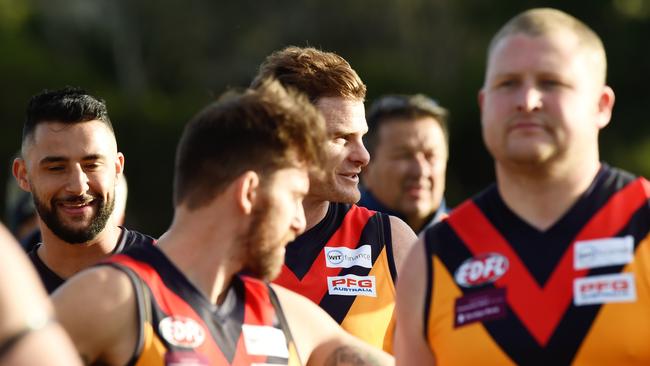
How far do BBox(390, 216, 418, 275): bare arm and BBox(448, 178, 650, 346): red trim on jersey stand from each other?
143 centimetres

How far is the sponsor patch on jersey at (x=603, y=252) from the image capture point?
4324 mm

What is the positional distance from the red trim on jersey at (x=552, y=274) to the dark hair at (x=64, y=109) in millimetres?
2660

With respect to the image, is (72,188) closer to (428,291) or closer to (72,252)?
(72,252)

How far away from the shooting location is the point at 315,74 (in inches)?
240

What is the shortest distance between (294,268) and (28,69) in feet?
77.4

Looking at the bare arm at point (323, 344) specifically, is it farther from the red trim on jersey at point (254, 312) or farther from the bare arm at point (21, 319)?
the bare arm at point (21, 319)

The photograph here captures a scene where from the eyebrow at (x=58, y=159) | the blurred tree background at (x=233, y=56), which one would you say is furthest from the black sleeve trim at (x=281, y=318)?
the blurred tree background at (x=233, y=56)

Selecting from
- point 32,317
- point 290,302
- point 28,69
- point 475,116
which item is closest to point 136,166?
point 28,69

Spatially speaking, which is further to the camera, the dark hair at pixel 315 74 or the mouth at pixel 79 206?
the mouth at pixel 79 206

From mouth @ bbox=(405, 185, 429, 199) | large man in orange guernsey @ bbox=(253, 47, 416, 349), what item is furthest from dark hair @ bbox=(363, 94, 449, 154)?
large man in orange guernsey @ bbox=(253, 47, 416, 349)

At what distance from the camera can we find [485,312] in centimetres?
438

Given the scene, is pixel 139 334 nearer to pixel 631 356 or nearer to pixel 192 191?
pixel 192 191

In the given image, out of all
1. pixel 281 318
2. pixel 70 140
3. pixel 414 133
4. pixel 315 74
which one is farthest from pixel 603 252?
pixel 414 133

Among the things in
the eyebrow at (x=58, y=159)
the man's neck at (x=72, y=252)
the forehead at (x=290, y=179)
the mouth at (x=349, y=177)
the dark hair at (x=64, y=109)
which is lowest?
the man's neck at (x=72, y=252)
